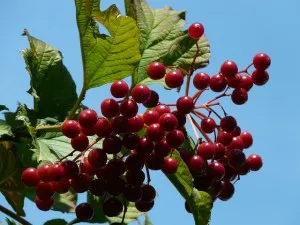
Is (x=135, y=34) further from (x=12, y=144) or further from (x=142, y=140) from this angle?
(x=12, y=144)

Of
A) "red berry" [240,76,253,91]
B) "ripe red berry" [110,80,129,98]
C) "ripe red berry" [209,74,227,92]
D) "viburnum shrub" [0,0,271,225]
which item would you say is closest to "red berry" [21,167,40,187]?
"viburnum shrub" [0,0,271,225]

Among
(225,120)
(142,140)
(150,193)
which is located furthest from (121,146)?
(225,120)

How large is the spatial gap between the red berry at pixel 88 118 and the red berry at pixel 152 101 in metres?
0.17

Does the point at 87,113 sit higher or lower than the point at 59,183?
higher

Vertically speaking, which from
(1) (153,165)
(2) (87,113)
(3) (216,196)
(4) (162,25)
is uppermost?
(4) (162,25)

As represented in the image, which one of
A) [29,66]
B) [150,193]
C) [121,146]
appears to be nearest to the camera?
[121,146]

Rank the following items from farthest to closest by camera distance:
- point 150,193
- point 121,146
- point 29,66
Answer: point 29,66
point 150,193
point 121,146

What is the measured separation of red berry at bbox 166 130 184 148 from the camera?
2.07 meters

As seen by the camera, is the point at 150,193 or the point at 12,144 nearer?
the point at 150,193

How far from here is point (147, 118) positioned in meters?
2.12

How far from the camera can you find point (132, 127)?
6.69ft

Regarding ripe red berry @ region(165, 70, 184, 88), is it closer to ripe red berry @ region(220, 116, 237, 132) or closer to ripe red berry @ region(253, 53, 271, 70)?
ripe red berry @ region(220, 116, 237, 132)

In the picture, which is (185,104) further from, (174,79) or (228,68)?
(228,68)

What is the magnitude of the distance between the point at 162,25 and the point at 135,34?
0.31 m
